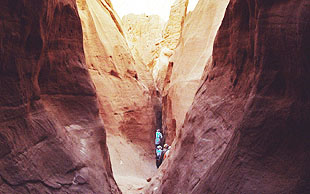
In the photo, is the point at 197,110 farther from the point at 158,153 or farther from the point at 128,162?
the point at 158,153

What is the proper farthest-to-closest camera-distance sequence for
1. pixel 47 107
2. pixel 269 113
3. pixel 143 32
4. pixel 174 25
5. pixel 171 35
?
pixel 143 32
pixel 171 35
pixel 174 25
pixel 47 107
pixel 269 113

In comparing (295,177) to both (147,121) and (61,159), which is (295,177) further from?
(147,121)

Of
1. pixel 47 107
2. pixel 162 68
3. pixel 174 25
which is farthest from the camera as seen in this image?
pixel 162 68

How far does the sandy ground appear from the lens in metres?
8.17

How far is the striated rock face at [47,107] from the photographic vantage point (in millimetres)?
2766

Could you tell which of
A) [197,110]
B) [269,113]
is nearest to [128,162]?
[197,110]

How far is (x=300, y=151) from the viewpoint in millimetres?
2686

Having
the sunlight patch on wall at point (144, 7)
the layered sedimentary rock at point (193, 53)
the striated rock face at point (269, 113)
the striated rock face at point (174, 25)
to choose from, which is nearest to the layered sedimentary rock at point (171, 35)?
the striated rock face at point (174, 25)

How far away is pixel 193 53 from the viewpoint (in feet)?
31.1

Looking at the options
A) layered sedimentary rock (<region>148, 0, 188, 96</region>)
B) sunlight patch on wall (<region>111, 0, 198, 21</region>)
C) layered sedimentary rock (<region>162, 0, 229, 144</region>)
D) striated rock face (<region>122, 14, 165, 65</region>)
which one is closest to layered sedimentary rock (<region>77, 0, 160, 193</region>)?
layered sedimentary rock (<region>162, 0, 229, 144</region>)

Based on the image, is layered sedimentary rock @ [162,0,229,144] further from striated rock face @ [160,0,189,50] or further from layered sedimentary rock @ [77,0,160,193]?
striated rock face @ [160,0,189,50]

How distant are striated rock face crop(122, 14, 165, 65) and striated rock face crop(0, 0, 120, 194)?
15.6 meters

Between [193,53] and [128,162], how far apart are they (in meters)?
4.04

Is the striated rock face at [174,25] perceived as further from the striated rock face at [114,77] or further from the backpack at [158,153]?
the backpack at [158,153]
